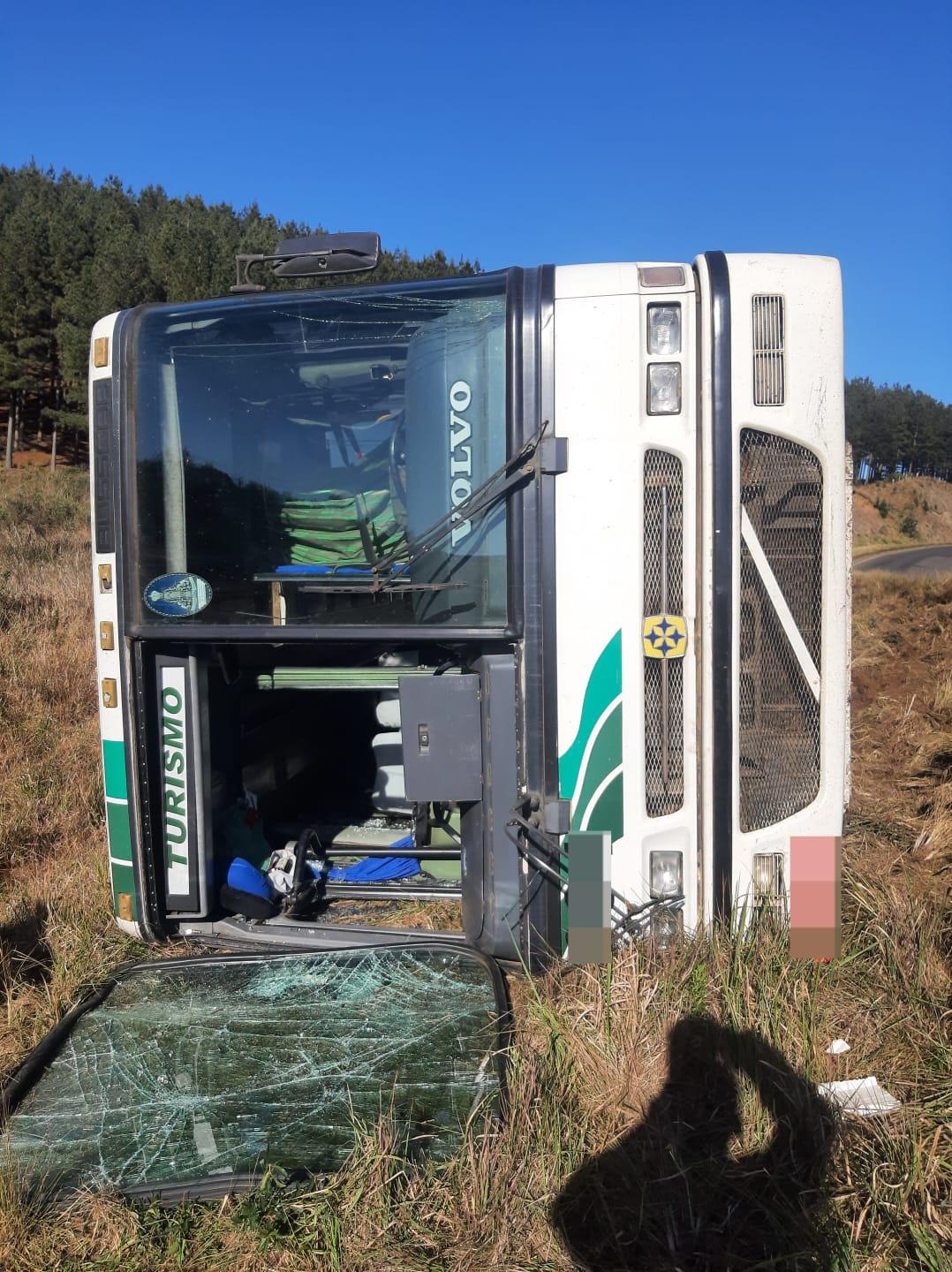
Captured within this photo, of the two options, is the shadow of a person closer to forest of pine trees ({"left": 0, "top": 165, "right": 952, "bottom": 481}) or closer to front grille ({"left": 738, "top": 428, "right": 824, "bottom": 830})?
front grille ({"left": 738, "top": 428, "right": 824, "bottom": 830})

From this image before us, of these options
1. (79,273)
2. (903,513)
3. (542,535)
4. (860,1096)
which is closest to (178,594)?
(542,535)

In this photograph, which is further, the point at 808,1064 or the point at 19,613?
the point at 19,613

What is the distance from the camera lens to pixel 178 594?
387 centimetres

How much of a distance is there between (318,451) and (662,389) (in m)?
1.34

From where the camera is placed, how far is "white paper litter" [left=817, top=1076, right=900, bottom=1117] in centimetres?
272

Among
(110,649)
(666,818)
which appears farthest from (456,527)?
(110,649)

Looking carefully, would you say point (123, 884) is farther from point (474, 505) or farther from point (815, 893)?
point (815, 893)

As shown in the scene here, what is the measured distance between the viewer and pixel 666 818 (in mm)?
3588

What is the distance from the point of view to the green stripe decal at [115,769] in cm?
411

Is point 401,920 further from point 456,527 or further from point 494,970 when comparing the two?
point 456,527

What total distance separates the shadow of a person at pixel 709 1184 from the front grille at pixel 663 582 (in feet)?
3.57

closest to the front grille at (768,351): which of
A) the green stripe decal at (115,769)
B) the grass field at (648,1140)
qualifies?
the grass field at (648,1140)

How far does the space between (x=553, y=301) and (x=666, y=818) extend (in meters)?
1.93

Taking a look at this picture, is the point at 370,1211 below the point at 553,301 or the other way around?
below
